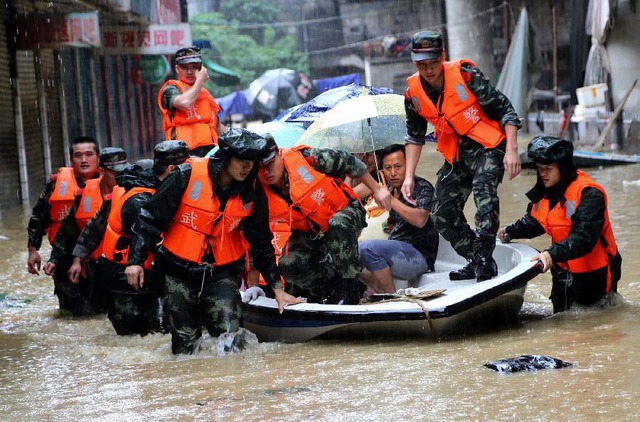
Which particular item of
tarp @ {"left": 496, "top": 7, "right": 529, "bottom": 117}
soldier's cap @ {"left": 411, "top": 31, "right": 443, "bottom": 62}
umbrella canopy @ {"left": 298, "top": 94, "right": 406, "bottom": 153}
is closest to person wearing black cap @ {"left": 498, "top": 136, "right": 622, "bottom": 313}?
soldier's cap @ {"left": 411, "top": 31, "right": 443, "bottom": 62}

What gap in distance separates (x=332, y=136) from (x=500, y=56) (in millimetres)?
32530

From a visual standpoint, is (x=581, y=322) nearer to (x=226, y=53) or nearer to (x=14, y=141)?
(x=14, y=141)

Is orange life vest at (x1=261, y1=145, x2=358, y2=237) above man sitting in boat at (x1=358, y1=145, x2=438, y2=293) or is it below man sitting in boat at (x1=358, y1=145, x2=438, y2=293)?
above

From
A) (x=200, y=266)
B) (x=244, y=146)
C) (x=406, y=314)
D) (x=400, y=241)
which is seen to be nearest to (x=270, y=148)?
(x=244, y=146)

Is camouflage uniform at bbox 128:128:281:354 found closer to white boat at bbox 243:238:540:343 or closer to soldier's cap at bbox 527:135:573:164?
white boat at bbox 243:238:540:343

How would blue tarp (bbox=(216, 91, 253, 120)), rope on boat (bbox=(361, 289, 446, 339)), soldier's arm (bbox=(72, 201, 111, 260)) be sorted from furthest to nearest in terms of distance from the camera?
blue tarp (bbox=(216, 91, 253, 120)) → soldier's arm (bbox=(72, 201, 111, 260)) → rope on boat (bbox=(361, 289, 446, 339))

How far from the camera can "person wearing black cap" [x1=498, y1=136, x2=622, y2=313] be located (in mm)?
6789

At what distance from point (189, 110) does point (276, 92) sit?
1277 inches

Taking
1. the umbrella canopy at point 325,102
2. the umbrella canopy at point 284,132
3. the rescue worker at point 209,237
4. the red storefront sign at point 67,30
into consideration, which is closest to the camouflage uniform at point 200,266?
the rescue worker at point 209,237

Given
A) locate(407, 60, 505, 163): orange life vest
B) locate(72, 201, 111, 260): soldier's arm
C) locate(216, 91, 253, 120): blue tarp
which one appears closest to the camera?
locate(407, 60, 505, 163): orange life vest

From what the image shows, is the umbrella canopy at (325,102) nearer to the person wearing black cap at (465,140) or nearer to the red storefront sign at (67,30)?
the person wearing black cap at (465,140)

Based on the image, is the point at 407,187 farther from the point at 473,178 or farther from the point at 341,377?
the point at 341,377

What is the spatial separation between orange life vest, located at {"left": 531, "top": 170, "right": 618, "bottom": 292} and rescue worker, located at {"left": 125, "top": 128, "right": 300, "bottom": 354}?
5.56 feet

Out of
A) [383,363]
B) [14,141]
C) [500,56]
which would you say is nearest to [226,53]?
[500,56]
